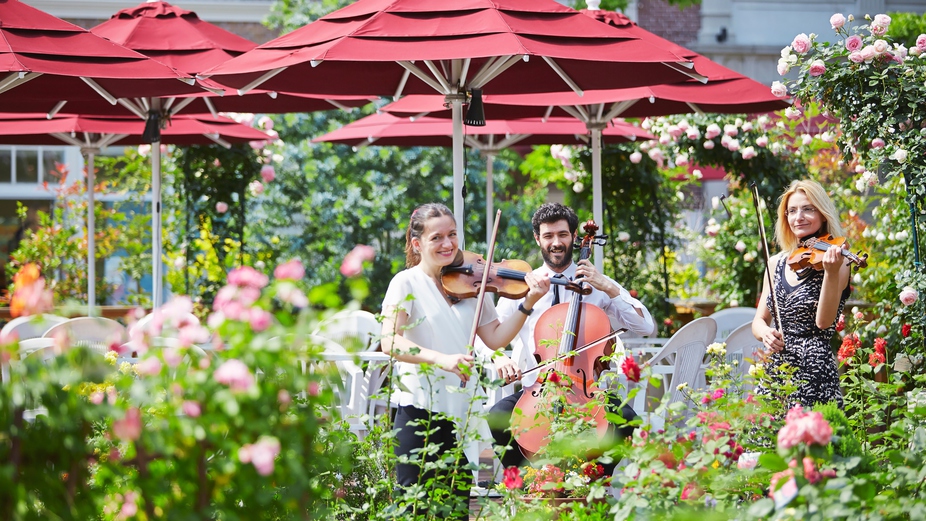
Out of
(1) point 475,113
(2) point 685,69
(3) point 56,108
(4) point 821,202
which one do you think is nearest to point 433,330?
(1) point 475,113

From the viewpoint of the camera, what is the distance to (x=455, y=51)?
3441mm

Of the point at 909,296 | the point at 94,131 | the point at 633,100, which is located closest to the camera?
the point at 909,296

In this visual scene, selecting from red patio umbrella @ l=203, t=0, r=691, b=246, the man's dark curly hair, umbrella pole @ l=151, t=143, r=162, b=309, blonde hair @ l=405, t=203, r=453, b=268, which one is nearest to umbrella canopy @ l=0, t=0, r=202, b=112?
red patio umbrella @ l=203, t=0, r=691, b=246

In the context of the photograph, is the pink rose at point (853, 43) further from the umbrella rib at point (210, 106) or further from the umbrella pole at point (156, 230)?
the umbrella pole at point (156, 230)

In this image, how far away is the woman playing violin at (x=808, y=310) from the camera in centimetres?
348

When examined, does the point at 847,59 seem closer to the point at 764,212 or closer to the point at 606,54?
the point at 606,54

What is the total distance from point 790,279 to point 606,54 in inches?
45.0

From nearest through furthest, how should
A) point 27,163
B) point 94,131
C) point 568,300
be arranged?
point 568,300, point 94,131, point 27,163

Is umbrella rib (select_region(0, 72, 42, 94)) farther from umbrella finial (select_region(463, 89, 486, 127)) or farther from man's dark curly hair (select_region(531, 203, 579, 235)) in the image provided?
man's dark curly hair (select_region(531, 203, 579, 235))

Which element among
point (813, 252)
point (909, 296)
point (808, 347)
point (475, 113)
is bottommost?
point (808, 347)

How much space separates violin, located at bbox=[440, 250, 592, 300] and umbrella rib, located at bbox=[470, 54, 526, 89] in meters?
0.95

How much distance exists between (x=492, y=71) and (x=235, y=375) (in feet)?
9.38

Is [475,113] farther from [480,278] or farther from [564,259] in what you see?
[480,278]

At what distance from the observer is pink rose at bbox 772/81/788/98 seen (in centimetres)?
479
